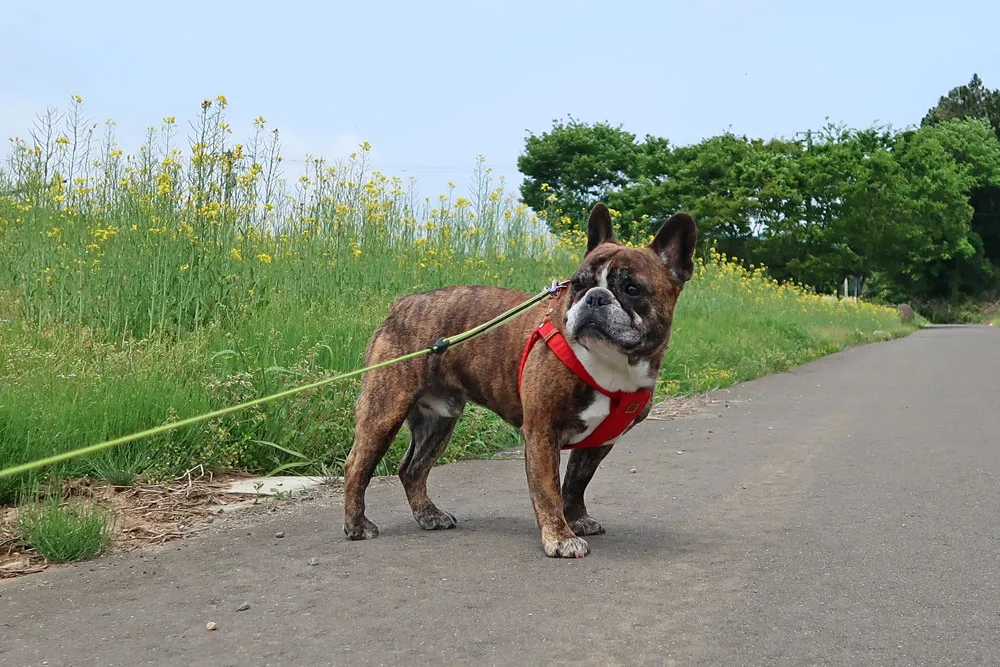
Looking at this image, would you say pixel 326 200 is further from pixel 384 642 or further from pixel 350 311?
pixel 384 642

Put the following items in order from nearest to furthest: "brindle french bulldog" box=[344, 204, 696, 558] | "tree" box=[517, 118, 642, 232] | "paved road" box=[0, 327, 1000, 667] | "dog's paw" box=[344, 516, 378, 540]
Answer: "paved road" box=[0, 327, 1000, 667], "brindle french bulldog" box=[344, 204, 696, 558], "dog's paw" box=[344, 516, 378, 540], "tree" box=[517, 118, 642, 232]

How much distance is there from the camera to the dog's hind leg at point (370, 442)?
4.79 m

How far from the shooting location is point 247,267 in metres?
9.06

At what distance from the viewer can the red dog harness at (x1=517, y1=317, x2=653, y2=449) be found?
434cm

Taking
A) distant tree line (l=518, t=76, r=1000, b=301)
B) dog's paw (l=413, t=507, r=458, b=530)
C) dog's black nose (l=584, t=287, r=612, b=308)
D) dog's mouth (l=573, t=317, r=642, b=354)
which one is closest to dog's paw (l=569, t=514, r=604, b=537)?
dog's paw (l=413, t=507, r=458, b=530)

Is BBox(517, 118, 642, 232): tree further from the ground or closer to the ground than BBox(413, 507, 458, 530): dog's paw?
further from the ground

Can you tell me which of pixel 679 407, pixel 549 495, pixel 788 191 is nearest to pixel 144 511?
pixel 549 495

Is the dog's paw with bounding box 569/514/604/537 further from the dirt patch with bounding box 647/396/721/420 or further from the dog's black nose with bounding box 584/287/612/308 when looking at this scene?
the dirt patch with bounding box 647/396/721/420

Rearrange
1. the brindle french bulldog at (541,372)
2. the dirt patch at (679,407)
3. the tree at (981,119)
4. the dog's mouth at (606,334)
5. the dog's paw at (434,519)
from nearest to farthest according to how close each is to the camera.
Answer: the dog's mouth at (606,334) < the brindle french bulldog at (541,372) < the dog's paw at (434,519) < the dirt patch at (679,407) < the tree at (981,119)

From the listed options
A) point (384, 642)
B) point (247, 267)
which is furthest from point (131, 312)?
point (384, 642)

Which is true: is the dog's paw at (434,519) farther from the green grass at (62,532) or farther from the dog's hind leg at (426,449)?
the green grass at (62,532)

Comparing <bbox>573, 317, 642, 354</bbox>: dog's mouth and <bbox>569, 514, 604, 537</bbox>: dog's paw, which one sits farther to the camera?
<bbox>569, 514, 604, 537</bbox>: dog's paw

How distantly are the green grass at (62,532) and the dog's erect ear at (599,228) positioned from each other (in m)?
2.51

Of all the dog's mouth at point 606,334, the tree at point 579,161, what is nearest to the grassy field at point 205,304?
the dog's mouth at point 606,334
